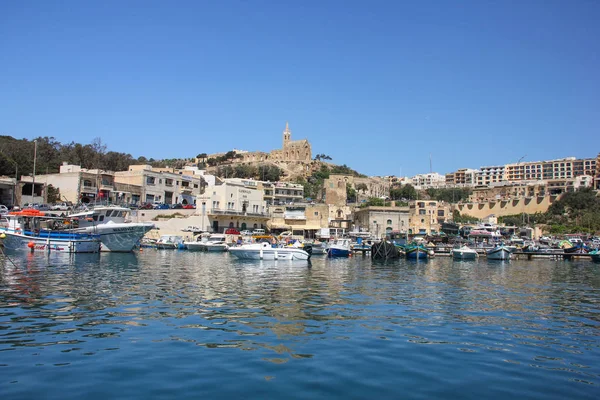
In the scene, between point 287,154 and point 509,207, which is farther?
point 287,154

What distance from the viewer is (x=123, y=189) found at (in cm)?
6234

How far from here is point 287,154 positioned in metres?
134

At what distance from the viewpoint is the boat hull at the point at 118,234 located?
128 feet

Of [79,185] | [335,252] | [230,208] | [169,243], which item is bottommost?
[335,252]

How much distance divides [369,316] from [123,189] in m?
54.3

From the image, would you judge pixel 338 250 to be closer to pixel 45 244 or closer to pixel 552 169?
pixel 45 244

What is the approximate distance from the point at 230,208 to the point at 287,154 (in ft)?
237

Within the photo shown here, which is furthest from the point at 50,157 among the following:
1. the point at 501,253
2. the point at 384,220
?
the point at 501,253

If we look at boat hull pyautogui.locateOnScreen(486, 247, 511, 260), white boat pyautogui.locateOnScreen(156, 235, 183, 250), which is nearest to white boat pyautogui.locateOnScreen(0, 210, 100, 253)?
white boat pyautogui.locateOnScreen(156, 235, 183, 250)

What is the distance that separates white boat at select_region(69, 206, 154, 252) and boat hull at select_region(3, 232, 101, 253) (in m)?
2.75

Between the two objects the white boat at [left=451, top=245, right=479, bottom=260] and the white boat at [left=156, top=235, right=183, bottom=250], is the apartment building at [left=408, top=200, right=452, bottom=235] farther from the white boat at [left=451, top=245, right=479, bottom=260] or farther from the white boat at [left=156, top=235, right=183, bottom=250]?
the white boat at [left=156, top=235, right=183, bottom=250]

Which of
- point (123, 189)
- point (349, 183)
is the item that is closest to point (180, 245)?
point (123, 189)

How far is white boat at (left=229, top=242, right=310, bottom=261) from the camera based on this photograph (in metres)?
36.7

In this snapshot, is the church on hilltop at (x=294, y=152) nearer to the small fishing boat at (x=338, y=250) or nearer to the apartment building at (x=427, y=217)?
the apartment building at (x=427, y=217)
